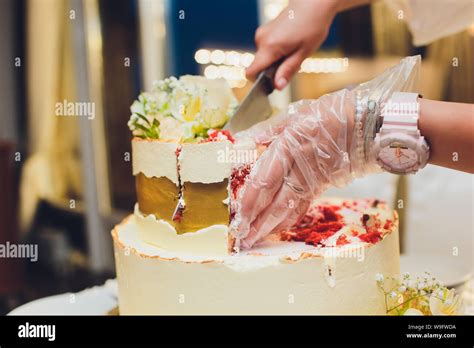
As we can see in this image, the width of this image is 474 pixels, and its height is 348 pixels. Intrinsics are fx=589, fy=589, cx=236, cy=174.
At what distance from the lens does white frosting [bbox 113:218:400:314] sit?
1347mm

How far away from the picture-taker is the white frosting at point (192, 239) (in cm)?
143

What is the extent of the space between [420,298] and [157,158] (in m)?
0.71

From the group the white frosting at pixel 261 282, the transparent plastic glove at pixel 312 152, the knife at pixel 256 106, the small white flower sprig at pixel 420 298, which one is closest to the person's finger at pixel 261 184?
the transparent plastic glove at pixel 312 152

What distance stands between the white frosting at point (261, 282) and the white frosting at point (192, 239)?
0.07ft

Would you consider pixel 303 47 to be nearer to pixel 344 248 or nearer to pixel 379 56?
pixel 344 248

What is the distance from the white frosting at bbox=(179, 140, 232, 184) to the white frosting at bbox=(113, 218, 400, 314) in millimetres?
194

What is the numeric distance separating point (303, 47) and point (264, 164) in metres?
0.65

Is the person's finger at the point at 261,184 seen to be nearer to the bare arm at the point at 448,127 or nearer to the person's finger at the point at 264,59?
the bare arm at the point at 448,127

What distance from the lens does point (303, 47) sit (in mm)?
1897
